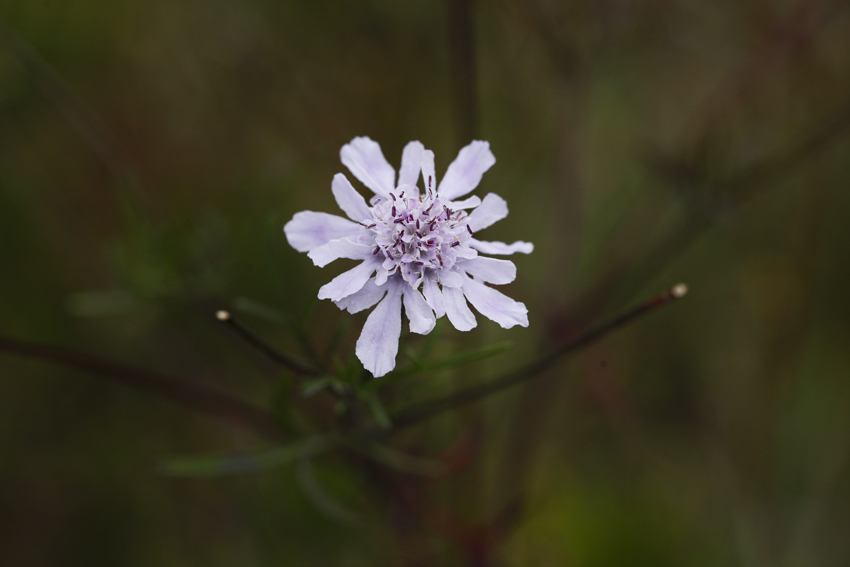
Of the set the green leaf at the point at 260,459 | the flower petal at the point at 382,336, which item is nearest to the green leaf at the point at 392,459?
the green leaf at the point at 260,459

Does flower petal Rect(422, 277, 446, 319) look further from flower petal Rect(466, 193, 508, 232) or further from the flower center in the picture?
flower petal Rect(466, 193, 508, 232)

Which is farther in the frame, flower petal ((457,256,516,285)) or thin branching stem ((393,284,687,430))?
thin branching stem ((393,284,687,430))

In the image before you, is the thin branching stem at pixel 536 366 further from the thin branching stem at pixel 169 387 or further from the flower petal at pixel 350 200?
the flower petal at pixel 350 200

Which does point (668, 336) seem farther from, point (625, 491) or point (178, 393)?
point (178, 393)

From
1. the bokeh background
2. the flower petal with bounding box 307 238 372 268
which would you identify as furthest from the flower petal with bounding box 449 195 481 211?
the bokeh background

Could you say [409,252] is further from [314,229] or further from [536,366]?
[536,366]

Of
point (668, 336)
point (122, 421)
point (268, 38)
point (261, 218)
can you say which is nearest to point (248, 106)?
point (268, 38)

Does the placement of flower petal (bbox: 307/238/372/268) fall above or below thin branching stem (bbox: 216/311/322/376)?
above

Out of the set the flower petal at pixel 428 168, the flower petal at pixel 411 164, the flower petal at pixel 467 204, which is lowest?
the flower petal at pixel 467 204
